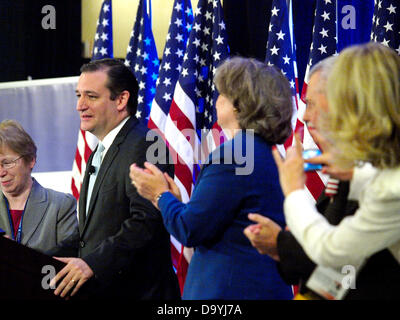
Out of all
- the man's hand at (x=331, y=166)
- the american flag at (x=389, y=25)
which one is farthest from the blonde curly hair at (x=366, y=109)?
the american flag at (x=389, y=25)

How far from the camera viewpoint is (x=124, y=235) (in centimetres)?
274

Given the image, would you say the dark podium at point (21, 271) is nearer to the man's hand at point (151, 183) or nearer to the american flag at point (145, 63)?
the man's hand at point (151, 183)

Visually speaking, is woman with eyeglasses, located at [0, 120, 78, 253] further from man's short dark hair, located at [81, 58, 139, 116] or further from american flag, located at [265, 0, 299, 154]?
american flag, located at [265, 0, 299, 154]

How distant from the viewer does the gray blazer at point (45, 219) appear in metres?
3.29

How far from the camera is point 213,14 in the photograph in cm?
473

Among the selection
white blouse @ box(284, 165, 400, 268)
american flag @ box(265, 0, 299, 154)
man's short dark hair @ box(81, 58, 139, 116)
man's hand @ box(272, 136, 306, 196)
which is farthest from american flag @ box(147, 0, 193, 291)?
white blouse @ box(284, 165, 400, 268)

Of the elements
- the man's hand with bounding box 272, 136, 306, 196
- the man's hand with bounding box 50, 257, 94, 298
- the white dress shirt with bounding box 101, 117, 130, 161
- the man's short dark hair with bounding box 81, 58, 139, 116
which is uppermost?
the man's short dark hair with bounding box 81, 58, 139, 116

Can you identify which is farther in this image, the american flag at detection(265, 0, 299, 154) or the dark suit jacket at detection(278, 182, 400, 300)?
the american flag at detection(265, 0, 299, 154)

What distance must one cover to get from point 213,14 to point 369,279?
328cm

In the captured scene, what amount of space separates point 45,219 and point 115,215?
0.66 metres

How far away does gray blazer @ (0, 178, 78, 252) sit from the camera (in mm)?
3287

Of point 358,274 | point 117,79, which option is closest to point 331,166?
point 358,274

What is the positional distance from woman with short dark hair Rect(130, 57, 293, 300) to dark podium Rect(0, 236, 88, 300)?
0.52m

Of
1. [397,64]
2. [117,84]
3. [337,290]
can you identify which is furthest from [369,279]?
[117,84]
